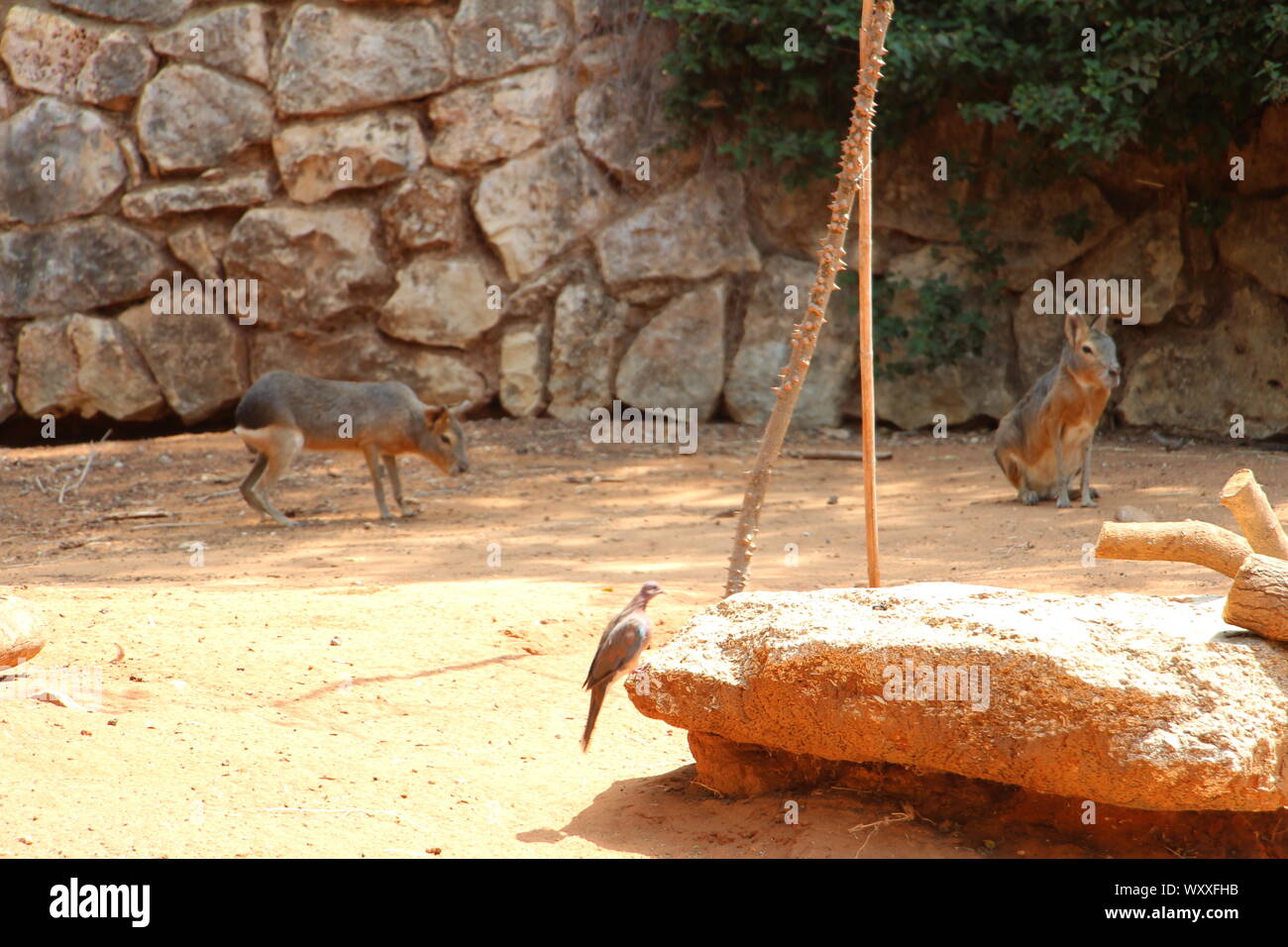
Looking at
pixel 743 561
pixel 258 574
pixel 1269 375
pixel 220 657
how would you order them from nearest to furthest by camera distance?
pixel 220 657, pixel 743 561, pixel 258 574, pixel 1269 375

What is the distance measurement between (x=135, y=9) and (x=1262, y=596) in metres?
11.8

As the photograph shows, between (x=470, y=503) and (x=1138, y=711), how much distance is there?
7.08 meters

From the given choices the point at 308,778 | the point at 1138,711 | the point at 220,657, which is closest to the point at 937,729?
the point at 1138,711

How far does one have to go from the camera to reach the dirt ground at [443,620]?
12.6 ft

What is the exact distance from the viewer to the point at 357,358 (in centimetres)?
1229

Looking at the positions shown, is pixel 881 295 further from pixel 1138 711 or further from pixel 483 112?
pixel 1138 711

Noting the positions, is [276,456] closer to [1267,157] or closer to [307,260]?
[307,260]

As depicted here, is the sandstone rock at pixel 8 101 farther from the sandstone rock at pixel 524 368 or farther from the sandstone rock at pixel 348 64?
the sandstone rock at pixel 524 368

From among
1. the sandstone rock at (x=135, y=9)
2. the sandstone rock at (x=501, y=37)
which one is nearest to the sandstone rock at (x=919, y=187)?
the sandstone rock at (x=501, y=37)

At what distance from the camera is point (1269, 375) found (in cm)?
1115

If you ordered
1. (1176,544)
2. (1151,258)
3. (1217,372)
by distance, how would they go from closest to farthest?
(1176,544)
(1217,372)
(1151,258)

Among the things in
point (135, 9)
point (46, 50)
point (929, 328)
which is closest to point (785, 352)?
point (929, 328)

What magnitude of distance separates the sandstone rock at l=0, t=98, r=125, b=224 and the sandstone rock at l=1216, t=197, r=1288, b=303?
33.5ft

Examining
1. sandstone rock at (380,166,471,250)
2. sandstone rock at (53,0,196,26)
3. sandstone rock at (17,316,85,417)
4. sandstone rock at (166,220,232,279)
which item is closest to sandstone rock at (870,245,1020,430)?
sandstone rock at (380,166,471,250)
